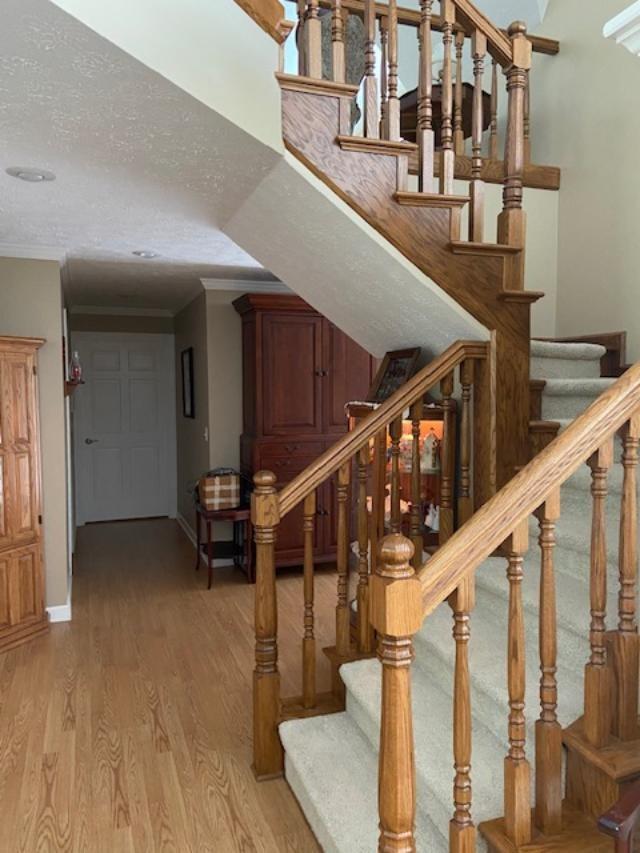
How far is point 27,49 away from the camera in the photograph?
1.40 meters

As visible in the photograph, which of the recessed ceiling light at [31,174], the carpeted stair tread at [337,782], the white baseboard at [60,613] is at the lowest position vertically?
the white baseboard at [60,613]

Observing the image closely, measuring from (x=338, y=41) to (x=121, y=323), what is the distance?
5.10 m

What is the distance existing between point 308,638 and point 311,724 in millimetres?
300

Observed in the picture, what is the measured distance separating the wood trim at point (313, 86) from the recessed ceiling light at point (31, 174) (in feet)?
3.09

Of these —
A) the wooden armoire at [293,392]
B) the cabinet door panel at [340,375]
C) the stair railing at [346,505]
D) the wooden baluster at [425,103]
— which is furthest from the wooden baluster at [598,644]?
the cabinet door panel at [340,375]

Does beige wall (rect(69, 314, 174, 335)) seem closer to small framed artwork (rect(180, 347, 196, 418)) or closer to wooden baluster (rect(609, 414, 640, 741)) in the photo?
small framed artwork (rect(180, 347, 196, 418))

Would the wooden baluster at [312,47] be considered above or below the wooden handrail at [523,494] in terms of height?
above

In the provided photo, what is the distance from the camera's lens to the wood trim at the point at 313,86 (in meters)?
1.92

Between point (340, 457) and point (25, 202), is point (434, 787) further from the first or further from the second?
point (25, 202)

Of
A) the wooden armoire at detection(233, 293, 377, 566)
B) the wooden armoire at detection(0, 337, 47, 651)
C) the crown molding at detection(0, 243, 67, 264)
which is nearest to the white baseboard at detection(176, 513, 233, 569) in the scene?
the wooden armoire at detection(233, 293, 377, 566)

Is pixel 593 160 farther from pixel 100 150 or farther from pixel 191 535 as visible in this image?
pixel 191 535

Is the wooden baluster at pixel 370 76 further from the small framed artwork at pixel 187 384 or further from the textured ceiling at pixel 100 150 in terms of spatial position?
the small framed artwork at pixel 187 384

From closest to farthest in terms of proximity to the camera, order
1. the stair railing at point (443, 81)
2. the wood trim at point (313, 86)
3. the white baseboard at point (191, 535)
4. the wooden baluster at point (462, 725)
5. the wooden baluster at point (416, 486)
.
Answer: the wooden baluster at point (462, 725), the wood trim at point (313, 86), the stair railing at point (443, 81), the wooden baluster at point (416, 486), the white baseboard at point (191, 535)

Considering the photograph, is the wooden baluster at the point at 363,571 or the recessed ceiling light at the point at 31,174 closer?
the recessed ceiling light at the point at 31,174
